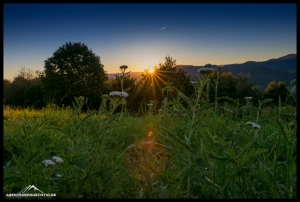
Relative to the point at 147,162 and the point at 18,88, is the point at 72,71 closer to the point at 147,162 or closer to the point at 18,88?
the point at 18,88

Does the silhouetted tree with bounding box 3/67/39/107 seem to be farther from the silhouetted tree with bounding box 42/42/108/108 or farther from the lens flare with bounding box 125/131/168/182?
the lens flare with bounding box 125/131/168/182

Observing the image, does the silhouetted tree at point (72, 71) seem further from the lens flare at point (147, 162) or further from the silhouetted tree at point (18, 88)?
the lens flare at point (147, 162)

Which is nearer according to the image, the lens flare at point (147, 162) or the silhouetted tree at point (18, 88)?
the lens flare at point (147, 162)

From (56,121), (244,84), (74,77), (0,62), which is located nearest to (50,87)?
(74,77)

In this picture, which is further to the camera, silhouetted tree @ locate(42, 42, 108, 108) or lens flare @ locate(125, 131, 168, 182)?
silhouetted tree @ locate(42, 42, 108, 108)

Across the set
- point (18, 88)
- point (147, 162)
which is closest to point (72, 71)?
point (18, 88)

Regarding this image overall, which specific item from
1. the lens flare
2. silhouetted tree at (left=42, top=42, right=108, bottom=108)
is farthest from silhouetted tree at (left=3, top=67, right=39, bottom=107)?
the lens flare

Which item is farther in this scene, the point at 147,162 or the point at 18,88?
the point at 18,88

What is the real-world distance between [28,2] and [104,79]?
1113 inches

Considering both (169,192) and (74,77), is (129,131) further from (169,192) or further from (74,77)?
(74,77)

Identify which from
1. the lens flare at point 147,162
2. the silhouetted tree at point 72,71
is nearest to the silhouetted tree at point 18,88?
the silhouetted tree at point 72,71

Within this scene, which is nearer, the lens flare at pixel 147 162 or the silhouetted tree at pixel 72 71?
the lens flare at pixel 147 162

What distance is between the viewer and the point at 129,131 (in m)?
3.75

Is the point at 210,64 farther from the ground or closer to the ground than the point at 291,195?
farther from the ground
